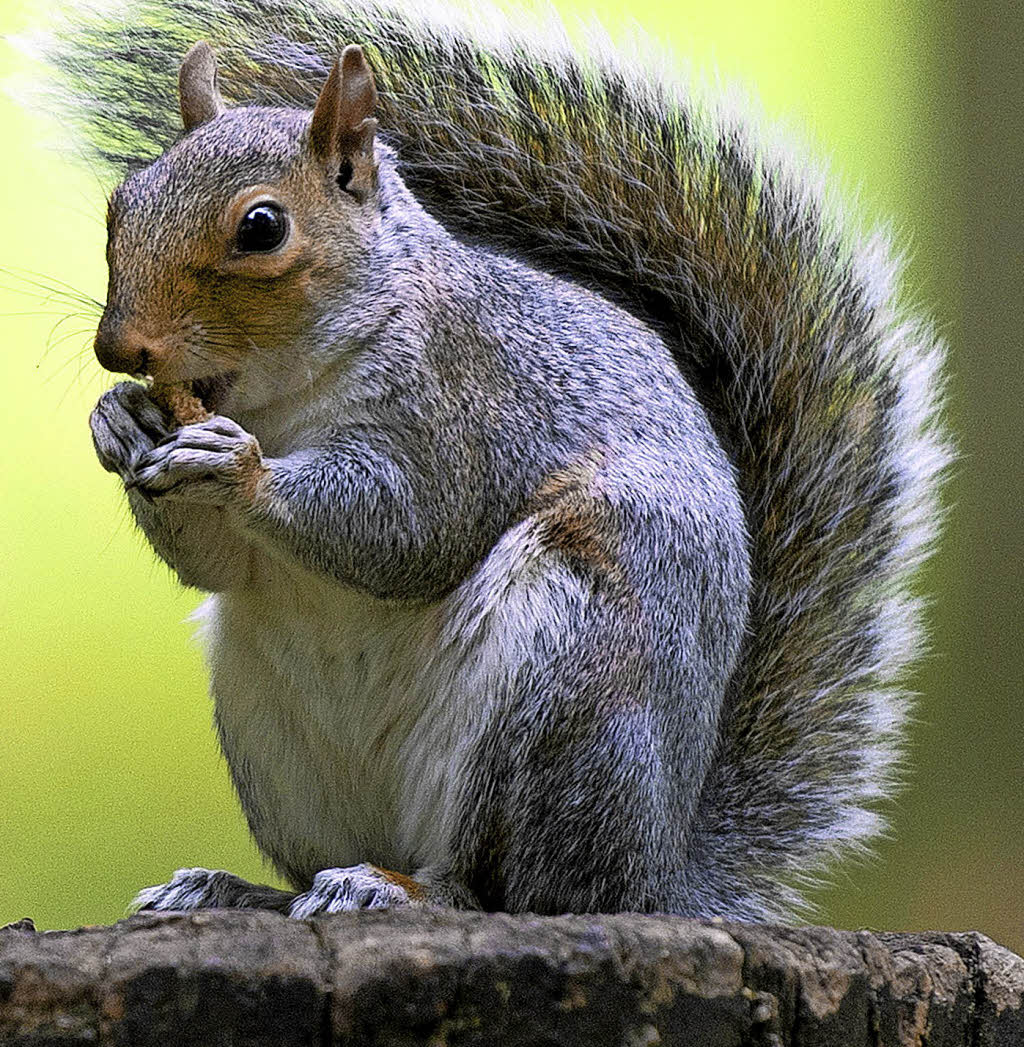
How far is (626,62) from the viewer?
1504 millimetres

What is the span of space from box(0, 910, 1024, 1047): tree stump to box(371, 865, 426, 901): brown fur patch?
0.22 m

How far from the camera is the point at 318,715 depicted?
1.19 meters

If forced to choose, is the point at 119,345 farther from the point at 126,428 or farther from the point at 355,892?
the point at 355,892

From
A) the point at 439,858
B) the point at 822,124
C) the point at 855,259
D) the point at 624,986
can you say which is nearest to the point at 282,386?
the point at 439,858

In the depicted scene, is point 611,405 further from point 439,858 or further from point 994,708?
point 994,708

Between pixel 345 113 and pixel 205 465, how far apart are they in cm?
32

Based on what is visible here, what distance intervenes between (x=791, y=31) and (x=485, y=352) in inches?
47.3

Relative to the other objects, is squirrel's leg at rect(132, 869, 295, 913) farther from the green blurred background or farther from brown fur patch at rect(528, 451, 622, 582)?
the green blurred background

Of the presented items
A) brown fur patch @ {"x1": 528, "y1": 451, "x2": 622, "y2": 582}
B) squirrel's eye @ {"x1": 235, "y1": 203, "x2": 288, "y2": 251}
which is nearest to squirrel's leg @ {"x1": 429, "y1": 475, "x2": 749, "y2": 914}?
brown fur patch @ {"x1": 528, "y1": 451, "x2": 622, "y2": 582}

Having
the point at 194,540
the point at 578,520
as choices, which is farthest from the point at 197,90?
the point at 578,520

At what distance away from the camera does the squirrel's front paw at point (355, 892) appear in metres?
1.05

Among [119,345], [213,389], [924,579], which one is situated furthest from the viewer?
[924,579]

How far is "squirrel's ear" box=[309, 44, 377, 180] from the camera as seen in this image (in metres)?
1.10

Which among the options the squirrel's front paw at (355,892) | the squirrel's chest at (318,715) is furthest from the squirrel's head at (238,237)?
the squirrel's front paw at (355,892)
